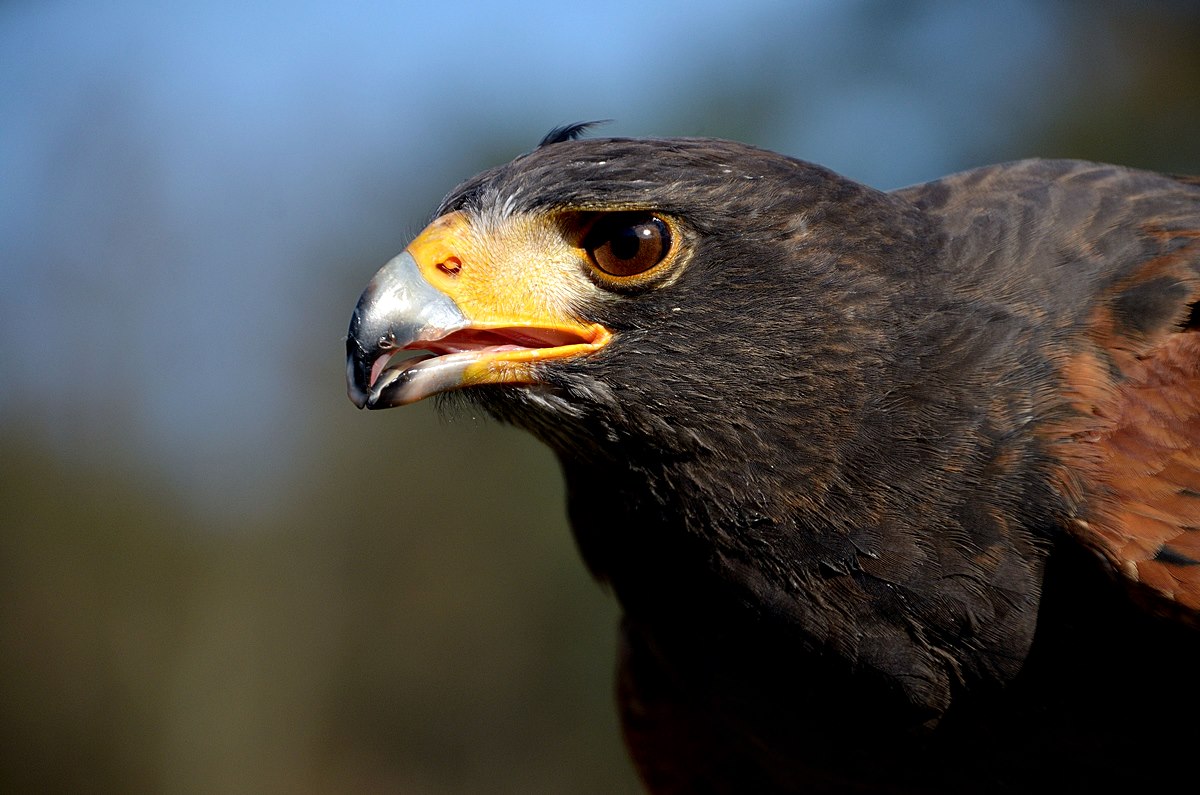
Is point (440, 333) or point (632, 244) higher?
point (632, 244)

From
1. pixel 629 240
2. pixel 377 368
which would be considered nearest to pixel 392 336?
pixel 377 368

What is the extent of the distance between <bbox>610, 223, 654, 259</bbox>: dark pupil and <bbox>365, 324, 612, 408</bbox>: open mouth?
0.59 ft

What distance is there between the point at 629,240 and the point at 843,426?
2.16ft

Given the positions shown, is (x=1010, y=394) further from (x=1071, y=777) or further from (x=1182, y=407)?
(x=1071, y=777)

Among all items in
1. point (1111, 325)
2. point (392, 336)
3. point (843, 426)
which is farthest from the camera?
point (1111, 325)

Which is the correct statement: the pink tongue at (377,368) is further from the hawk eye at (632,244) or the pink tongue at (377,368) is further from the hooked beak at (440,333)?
the hawk eye at (632,244)

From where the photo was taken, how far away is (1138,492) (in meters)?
2.27

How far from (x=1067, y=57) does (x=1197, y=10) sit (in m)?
2.34

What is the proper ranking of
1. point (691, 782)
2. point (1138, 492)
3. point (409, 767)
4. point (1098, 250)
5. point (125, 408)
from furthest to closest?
point (409, 767), point (125, 408), point (691, 782), point (1098, 250), point (1138, 492)

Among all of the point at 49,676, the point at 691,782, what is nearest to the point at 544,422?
the point at 691,782

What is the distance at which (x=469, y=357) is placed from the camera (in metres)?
2.39

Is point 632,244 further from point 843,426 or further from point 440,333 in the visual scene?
point 843,426

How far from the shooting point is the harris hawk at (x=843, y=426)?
232cm

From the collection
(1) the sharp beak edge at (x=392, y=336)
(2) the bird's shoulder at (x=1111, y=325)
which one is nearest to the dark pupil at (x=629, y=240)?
(1) the sharp beak edge at (x=392, y=336)
